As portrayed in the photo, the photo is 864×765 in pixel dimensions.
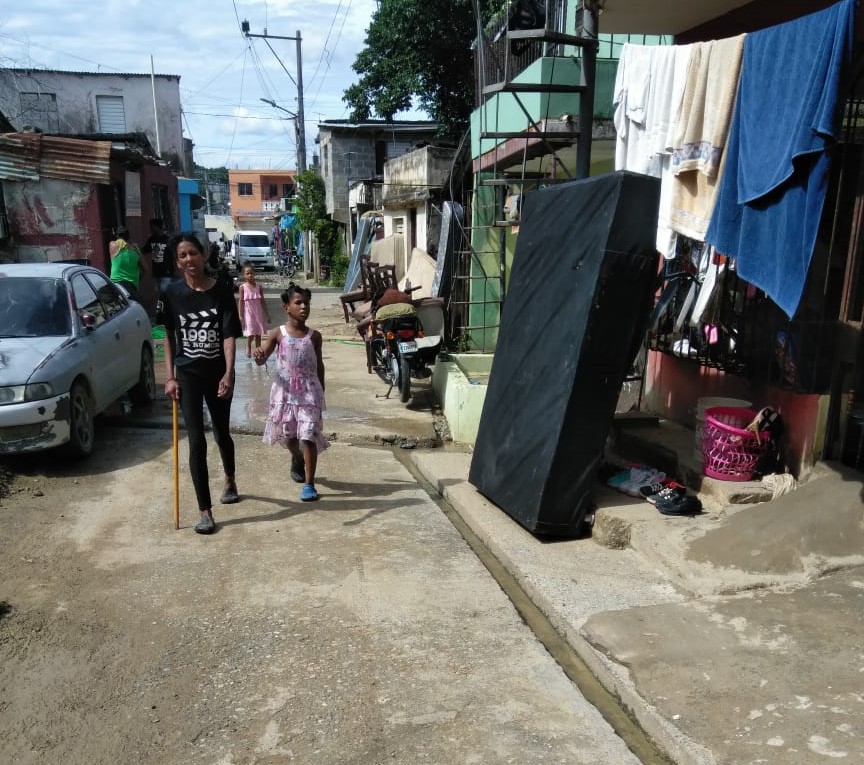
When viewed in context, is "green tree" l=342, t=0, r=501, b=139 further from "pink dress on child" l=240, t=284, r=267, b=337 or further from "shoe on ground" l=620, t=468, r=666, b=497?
"shoe on ground" l=620, t=468, r=666, b=497

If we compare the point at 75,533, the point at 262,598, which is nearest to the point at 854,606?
the point at 262,598

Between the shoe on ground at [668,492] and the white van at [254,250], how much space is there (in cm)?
3346

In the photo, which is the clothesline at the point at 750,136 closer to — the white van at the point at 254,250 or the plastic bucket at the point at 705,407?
the plastic bucket at the point at 705,407

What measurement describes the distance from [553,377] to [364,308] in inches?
302

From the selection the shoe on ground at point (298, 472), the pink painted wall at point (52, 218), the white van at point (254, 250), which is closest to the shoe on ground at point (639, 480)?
the shoe on ground at point (298, 472)

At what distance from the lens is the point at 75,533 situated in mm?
4781

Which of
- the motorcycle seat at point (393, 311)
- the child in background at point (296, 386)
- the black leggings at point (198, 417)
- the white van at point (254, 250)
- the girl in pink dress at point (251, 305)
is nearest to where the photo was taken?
the black leggings at point (198, 417)

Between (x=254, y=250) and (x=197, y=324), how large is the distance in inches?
1314

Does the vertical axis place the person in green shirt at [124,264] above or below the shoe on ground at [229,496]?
above

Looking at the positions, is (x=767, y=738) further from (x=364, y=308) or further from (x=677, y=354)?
(x=364, y=308)

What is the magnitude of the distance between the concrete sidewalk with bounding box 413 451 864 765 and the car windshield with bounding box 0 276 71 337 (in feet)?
13.6

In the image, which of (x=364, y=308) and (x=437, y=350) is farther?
(x=364, y=308)

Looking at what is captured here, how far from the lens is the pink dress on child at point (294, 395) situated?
5285 millimetres

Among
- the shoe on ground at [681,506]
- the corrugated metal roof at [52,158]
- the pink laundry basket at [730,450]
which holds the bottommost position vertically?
the shoe on ground at [681,506]
